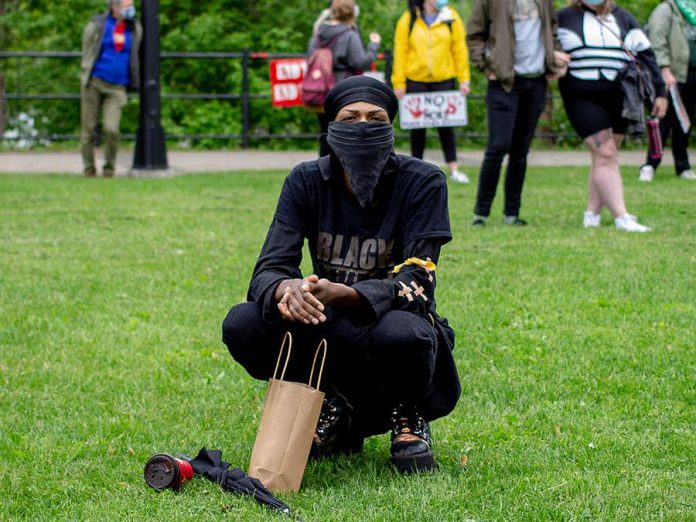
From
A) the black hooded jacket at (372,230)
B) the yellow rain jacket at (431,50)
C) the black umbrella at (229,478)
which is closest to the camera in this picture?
the black umbrella at (229,478)

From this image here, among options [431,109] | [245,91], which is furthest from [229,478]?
[245,91]

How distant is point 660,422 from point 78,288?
4.04 m

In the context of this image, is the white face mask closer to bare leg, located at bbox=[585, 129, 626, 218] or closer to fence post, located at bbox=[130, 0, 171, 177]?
fence post, located at bbox=[130, 0, 171, 177]

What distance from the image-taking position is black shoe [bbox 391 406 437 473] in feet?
14.0

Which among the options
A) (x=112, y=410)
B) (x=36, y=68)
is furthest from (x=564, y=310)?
(x=36, y=68)

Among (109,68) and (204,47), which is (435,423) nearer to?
(109,68)

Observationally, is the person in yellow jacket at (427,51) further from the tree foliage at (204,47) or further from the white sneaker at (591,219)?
the tree foliage at (204,47)

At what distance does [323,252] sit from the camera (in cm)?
441

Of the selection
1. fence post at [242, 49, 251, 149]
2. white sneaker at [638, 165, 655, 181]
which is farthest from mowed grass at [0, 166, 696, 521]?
fence post at [242, 49, 251, 149]

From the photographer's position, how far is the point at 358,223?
14.2 feet

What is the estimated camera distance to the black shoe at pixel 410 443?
426 centimetres

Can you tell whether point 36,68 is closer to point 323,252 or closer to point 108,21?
point 108,21

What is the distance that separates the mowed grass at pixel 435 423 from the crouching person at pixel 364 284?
200 millimetres

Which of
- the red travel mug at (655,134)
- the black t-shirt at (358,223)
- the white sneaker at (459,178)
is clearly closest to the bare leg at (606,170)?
the red travel mug at (655,134)
